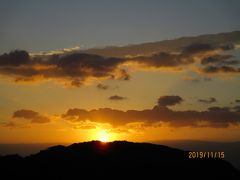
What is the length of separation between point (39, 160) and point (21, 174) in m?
20.7

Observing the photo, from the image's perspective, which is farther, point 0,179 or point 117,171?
point 117,171

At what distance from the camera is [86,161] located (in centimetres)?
19962

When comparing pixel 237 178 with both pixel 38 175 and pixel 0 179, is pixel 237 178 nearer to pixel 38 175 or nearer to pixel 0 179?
pixel 38 175

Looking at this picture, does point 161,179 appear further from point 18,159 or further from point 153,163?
point 18,159

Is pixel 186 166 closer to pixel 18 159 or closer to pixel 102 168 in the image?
pixel 102 168

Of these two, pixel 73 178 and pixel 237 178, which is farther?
pixel 237 178

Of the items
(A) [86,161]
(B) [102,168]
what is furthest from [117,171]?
(A) [86,161]

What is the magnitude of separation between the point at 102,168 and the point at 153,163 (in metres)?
27.8

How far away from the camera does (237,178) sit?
197 meters

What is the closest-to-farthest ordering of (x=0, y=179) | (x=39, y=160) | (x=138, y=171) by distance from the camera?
(x=0, y=179) → (x=138, y=171) → (x=39, y=160)

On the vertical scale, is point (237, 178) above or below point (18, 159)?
below

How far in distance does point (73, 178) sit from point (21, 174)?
2520 cm

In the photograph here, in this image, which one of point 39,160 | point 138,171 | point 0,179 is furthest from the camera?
point 39,160

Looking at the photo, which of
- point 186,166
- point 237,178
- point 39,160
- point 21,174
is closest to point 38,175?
point 21,174
